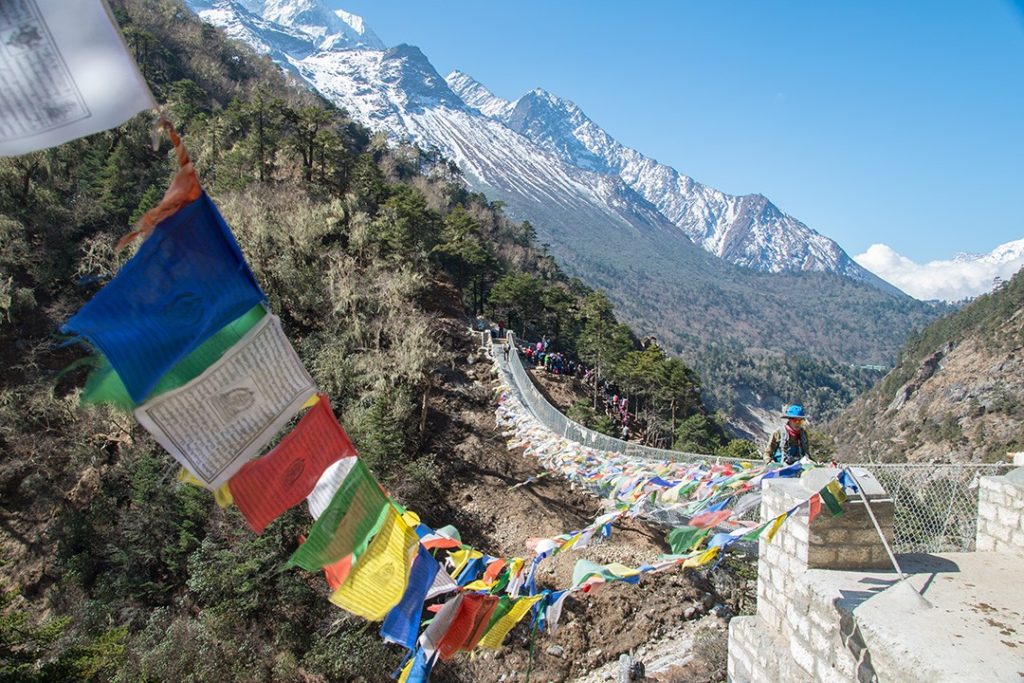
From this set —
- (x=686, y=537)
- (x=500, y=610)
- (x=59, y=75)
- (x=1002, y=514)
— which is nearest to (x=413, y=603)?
(x=500, y=610)

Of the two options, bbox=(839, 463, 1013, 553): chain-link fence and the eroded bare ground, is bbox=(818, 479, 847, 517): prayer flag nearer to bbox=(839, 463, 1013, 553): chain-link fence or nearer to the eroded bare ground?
bbox=(839, 463, 1013, 553): chain-link fence

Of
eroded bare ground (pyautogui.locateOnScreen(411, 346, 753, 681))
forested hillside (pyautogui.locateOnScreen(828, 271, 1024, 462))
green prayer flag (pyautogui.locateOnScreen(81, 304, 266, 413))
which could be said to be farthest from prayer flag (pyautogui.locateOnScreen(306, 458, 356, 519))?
forested hillside (pyautogui.locateOnScreen(828, 271, 1024, 462))

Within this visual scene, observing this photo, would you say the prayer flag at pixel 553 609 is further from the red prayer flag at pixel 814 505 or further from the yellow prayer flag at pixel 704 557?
the red prayer flag at pixel 814 505

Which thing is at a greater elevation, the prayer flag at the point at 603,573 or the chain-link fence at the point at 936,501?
the chain-link fence at the point at 936,501

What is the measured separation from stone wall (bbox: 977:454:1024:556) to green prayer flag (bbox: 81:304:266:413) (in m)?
6.02

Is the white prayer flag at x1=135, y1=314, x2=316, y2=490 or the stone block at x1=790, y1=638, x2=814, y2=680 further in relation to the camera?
the stone block at x1=790, y1=638, x2=814, y2=680

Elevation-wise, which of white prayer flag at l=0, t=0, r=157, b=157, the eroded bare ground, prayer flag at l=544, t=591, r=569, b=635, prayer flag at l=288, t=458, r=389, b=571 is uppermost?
white prayer flag at l=0, t=0, r=157, b=157

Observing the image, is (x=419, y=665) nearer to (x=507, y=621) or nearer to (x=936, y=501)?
(x=507, y=621)

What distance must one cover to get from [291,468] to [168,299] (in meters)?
1.25

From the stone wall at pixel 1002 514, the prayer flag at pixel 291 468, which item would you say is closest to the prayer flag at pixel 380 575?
the prayer flag at pixel 291 468

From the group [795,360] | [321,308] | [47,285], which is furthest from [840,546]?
[795,360]

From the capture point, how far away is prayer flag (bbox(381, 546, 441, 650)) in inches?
184

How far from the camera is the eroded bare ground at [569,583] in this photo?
11.5m

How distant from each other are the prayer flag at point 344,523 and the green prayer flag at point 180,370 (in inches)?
45.6
